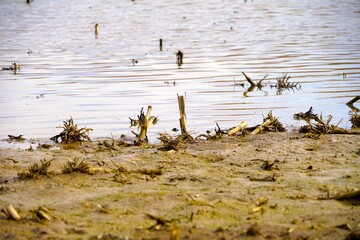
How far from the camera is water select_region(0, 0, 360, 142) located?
12609 mm

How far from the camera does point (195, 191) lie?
6.91 m

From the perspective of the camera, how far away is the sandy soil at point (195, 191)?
5.67 m

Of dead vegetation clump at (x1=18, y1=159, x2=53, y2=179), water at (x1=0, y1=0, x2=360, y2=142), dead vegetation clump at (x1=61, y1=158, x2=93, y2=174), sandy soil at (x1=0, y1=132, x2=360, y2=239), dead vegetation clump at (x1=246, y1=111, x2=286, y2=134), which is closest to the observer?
sandy soil at (x1=0, y1=132, x2=360, y2=239)

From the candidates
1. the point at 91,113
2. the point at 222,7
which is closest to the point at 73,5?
the point at 222,7

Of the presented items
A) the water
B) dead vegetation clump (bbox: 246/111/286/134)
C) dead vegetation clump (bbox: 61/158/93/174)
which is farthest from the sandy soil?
the water

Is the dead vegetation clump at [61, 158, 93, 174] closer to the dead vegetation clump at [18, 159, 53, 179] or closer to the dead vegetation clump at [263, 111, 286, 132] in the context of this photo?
the dead vegetation clump at [18, 159, 53, 179]

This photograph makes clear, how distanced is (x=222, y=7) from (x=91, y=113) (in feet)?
115

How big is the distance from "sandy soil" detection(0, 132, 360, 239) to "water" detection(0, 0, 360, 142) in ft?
7.16

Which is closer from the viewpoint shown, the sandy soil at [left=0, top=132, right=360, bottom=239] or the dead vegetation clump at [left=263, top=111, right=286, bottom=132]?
the sandy soil at [left=0, top=132, right=360, bottom=239]

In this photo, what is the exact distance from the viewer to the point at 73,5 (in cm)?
5031

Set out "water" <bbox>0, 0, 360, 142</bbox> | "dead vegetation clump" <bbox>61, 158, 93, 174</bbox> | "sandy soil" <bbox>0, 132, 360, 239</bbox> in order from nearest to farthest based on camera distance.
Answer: "sandy soil" <bbox>0, 132, 360, 239</bbox>
"dead vegetation clump" <bbox>61, 158, 93, 174</bbox>
"water" <bbox>0, 0, 360, 142</bbox>

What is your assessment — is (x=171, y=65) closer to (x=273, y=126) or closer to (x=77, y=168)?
(x=273, y=126)

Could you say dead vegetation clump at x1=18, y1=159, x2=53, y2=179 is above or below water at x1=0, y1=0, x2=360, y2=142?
below

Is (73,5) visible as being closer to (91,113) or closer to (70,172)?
(91,113)
